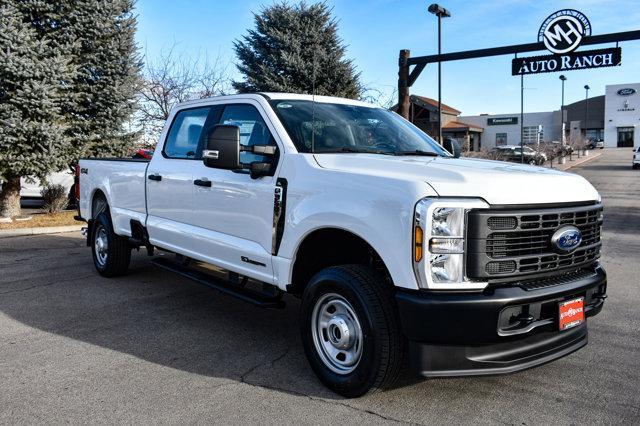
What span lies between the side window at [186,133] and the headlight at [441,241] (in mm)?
2863

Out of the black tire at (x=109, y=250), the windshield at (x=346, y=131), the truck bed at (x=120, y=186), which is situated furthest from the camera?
the black tire at (x=109, y=250)

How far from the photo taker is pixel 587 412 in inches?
133

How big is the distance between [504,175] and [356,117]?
1.82 meters

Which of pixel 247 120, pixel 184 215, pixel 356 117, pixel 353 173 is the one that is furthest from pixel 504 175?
pixel 184 215

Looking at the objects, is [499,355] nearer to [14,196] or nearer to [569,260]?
[569,260]

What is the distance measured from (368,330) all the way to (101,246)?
4.83 meters

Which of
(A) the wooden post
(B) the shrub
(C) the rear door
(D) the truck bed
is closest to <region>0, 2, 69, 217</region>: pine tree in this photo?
(B) the shrub

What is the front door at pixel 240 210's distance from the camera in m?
4.25

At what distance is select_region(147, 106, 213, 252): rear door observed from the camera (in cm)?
522

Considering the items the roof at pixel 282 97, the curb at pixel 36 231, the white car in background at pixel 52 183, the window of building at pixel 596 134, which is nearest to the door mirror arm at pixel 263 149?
the roof at pixel 282 97

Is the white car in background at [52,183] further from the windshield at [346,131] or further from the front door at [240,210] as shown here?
the windshield at [346,131]

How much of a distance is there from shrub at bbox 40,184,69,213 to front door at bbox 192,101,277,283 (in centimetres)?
951

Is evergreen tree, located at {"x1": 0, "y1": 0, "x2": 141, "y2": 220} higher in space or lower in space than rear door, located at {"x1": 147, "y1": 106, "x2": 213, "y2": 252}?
higher

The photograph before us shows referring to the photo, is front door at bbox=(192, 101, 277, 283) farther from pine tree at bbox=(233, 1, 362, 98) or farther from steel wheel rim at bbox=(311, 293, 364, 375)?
pine tree at bbox=(233, 1, 362, 98)
